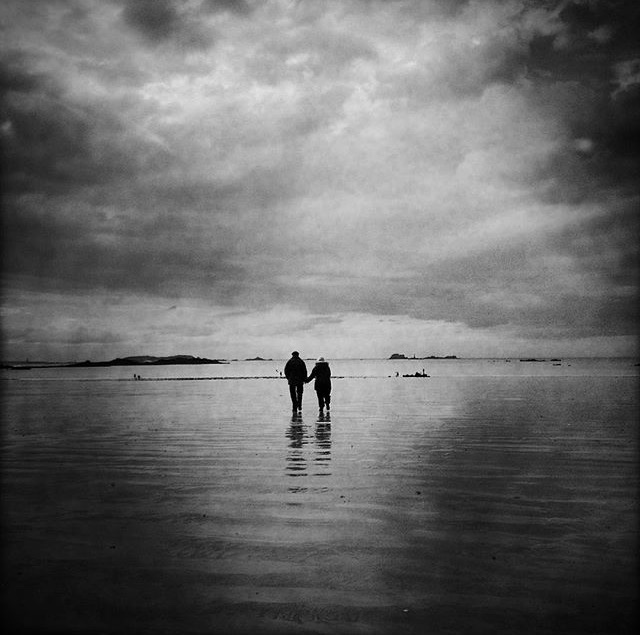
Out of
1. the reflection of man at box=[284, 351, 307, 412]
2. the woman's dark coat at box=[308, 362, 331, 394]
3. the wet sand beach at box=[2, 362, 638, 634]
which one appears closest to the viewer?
the wet sand beach at box=[2, 362, 638, 634]

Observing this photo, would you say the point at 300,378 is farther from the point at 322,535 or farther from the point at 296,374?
the point at 322,535

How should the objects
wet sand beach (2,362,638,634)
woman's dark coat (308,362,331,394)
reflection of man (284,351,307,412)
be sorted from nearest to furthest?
1. wet sand beach (2,362,638,634)
2. reflection of man (284,351,307,412)
3. woman's dark coat (308,362,331,394)

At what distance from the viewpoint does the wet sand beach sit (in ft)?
16.2

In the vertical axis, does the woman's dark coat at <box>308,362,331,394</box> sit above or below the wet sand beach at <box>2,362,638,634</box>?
above

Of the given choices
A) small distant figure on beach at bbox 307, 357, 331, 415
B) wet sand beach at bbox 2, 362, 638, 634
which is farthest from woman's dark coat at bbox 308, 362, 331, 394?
wet sand beach at bbox 2, 362, 638, 634

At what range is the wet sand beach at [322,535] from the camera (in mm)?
4930

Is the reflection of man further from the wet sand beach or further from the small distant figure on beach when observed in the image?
the wet sand beach

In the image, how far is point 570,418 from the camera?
2036 centimetres

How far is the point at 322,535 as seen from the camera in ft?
23.2

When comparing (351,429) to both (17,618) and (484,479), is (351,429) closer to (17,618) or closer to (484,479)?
(484,479)

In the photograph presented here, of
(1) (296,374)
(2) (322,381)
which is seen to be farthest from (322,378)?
(1) (296,374)

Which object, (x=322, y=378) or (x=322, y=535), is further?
(x=322, y=378)

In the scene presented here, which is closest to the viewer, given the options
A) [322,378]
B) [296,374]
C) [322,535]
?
[322,535]

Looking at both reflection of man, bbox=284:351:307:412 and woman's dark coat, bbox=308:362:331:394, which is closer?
reflection of man, bbox=284:351:307:412
